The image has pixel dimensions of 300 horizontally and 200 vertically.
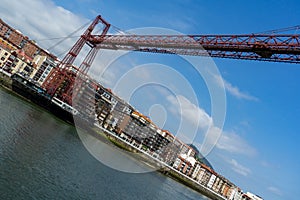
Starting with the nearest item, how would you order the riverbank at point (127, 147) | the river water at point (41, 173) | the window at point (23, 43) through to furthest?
the river water at point (41, 173) < the riverbank at point (127, 147) < the window at point (23, 43)

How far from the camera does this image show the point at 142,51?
2786 cm

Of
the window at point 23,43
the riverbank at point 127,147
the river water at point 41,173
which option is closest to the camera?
the river water at point 41,173

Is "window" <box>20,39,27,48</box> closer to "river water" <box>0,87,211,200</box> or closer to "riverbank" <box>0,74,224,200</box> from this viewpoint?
"riverbank" <box>0,74,224,200</box>

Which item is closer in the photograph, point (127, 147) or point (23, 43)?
point (127, 147)

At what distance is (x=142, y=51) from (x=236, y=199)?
2107 inches

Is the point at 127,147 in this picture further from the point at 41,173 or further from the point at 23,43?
the point at 23,43

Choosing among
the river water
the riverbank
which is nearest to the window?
the riverbank

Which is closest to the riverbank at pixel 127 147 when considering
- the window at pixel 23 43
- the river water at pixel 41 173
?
the river water at pixel 41 173

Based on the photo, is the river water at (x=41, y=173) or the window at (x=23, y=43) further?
the window at (x=23, y=43)

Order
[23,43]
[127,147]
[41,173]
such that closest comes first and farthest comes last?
1. [41,173]
2. [127,147]
3. [23,43]

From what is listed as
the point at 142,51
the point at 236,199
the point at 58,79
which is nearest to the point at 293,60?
the point at 142,51

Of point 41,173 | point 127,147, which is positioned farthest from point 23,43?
point 41,173

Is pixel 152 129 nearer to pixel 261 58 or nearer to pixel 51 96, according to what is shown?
pixel 51 96

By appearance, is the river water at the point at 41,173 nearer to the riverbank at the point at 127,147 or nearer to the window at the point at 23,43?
the riverbank at the point at 127,147
